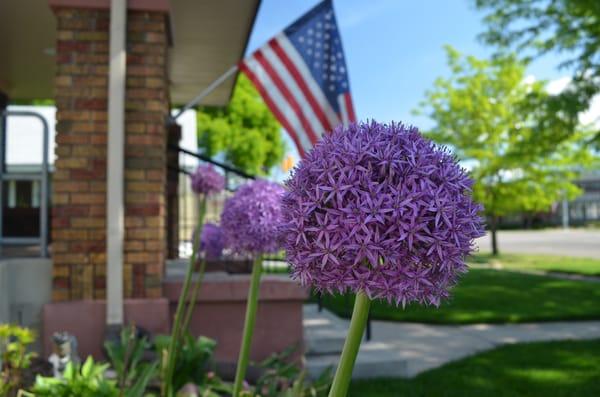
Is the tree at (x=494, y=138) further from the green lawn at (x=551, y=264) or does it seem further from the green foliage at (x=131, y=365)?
the green foliage at (x=131, y=365)

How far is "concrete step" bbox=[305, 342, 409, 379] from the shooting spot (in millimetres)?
4836

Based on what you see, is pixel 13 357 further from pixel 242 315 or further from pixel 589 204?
pixel 589 204

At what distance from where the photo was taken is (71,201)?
4281 mm

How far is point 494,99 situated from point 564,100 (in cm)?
1018

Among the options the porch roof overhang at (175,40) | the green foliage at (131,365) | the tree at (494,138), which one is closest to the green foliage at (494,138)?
the tree at (494,138)

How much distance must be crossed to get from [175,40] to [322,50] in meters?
2.46

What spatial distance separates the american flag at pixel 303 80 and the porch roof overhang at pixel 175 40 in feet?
2.86

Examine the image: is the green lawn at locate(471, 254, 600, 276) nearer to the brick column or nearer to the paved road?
the paved road

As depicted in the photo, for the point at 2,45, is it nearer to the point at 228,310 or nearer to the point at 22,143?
the point at 228,310

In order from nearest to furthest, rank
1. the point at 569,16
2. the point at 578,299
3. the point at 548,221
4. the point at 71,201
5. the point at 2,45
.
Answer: the point at 71,201
the point at 2,45
the point at 578,299
the point at 569,16
the point at 548,221

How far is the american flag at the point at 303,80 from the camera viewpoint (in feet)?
15.5

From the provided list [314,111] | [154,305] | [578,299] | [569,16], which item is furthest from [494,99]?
[154,305]

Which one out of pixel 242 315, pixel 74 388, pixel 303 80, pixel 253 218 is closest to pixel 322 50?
pixel 303 80

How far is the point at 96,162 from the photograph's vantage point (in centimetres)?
431
